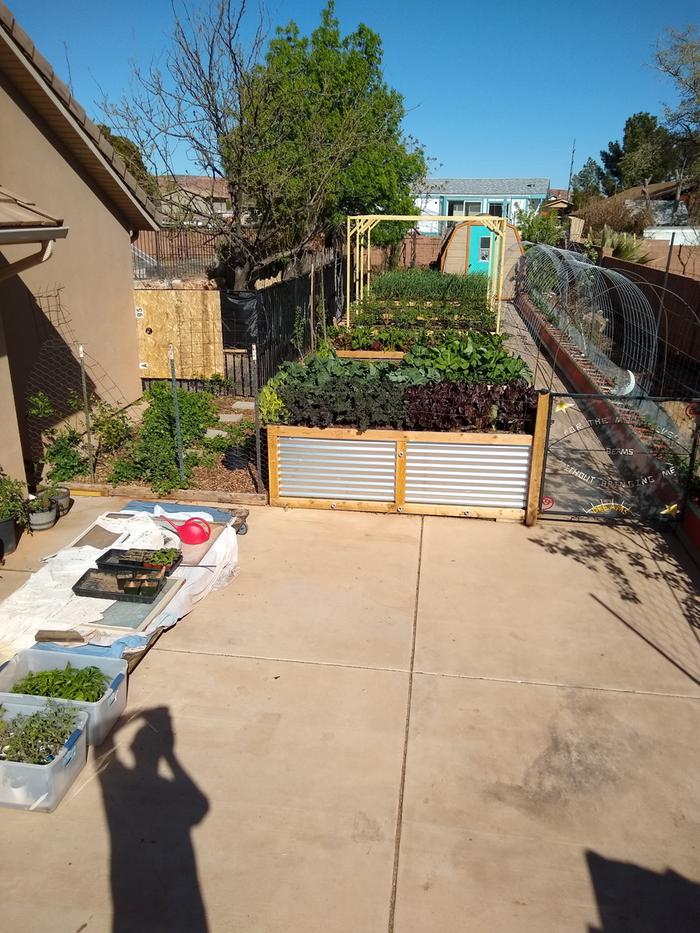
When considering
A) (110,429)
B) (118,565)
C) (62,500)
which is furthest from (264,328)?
(118,565)

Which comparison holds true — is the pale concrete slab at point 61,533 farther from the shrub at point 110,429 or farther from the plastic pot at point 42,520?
the shrub at point 110,429

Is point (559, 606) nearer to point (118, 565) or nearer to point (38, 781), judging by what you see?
point (118, 565)

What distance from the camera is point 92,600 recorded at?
211 inches

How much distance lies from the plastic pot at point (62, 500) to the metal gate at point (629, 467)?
191 inches

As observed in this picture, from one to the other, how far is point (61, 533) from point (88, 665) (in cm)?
269

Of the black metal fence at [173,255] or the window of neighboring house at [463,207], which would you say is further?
the window of neighboring house at [463,207]

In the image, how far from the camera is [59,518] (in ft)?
23.1

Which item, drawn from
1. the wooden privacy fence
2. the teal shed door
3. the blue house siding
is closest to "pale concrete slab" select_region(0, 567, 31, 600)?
the wooden privacy fence

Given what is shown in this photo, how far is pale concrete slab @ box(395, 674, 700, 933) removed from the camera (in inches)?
125

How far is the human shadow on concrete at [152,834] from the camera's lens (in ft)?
10.2

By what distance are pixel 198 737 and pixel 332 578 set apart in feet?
6.76

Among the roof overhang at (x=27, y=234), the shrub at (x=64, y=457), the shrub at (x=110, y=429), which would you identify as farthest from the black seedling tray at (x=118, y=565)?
the shrub at (x=110, y=429)

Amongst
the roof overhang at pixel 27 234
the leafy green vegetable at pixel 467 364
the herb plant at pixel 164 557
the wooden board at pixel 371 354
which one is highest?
the roof overhang at pixel 27 234

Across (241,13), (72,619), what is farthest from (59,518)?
(241,13)
